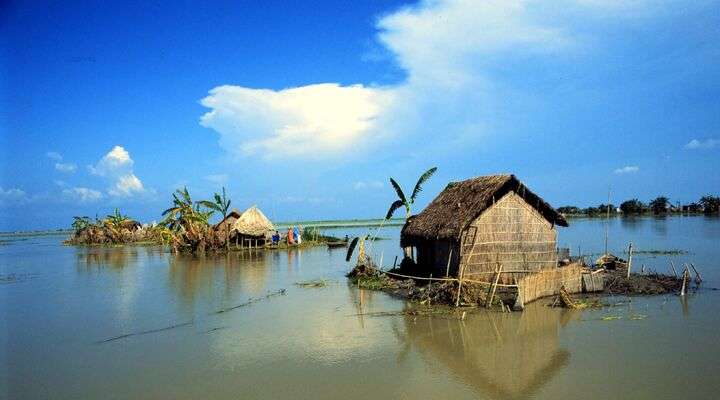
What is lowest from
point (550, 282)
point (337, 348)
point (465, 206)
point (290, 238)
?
point (337, 348)

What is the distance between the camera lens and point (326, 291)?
46.1 feet

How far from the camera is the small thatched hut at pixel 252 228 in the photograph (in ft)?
90.1

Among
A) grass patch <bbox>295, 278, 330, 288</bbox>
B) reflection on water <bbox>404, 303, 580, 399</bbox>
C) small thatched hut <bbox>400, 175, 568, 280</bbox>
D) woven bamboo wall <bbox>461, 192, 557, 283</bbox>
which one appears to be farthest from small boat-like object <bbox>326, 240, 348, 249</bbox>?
reflection on water <bbox>404, 303, 580, 399</bbox>

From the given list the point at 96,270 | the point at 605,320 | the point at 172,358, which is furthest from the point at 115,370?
the point at 96,270

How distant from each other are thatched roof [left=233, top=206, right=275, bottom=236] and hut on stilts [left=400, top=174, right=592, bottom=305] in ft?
53.4

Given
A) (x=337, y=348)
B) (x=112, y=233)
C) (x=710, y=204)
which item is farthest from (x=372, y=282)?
(x=710, y=204)

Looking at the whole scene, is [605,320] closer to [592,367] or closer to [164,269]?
[592,367]

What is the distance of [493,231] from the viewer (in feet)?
39.2

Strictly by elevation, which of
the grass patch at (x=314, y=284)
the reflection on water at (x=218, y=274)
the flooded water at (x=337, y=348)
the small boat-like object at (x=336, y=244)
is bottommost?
the flooded water at (x=337, y=348)

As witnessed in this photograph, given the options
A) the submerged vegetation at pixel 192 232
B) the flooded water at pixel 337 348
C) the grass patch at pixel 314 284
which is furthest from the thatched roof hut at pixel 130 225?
the grass patch at pixel 314 284

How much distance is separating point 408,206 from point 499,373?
10.7m

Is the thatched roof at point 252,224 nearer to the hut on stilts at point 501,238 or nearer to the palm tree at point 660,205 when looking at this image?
the hut on stilts at point 501,238

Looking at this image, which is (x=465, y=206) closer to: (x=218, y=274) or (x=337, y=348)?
(x=337, y=348)

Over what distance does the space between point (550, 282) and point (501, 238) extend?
1.54m
